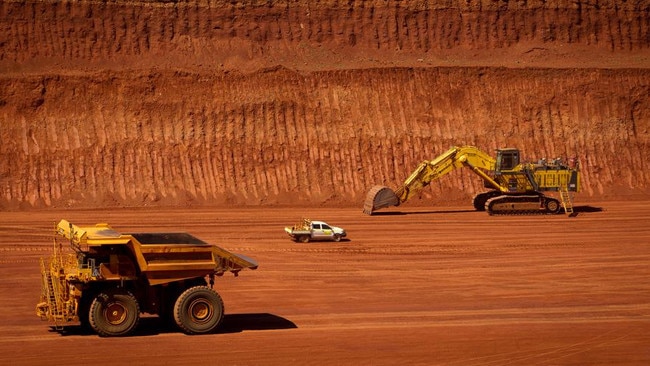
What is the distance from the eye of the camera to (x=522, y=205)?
45.8 metres

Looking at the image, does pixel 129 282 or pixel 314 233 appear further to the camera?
pixel 314 233

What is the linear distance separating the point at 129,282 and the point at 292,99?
35731 millimetres

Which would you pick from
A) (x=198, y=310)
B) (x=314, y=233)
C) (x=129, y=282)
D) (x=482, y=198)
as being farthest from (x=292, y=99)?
(x=129, y=282)

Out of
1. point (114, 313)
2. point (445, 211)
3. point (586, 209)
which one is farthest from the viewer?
point (586, 209)

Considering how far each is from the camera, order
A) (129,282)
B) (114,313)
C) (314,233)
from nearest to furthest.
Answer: (114,313) → (129,282) → (314,233)

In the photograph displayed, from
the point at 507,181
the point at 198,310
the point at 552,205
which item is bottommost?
the point at 198,310

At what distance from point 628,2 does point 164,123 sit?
105 feet

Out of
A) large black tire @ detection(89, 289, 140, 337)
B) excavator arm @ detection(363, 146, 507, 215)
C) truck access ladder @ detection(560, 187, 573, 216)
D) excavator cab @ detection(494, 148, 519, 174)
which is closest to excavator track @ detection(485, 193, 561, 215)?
truck access ladder @ detection(560, 187, 573, 216)

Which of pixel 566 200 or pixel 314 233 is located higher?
pixel 566 200

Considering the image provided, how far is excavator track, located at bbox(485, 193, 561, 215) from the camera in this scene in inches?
1789

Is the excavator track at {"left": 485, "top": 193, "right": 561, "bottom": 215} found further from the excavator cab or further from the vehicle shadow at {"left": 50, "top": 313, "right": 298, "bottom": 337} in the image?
the vehicle shadow at {"left": 50, "top": 313, "right": 298, "bottom": 337}

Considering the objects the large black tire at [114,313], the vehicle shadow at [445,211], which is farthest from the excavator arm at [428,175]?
the large black tire at [114,313]

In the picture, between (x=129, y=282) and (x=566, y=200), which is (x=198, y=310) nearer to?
(x=129, y=282)

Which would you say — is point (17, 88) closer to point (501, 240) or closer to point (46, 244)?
point (46, 244)
